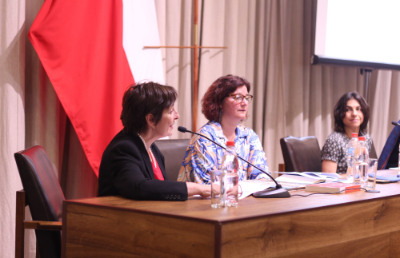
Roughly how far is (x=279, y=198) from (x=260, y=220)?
1.18 feet

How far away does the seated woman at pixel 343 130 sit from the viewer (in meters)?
3.12

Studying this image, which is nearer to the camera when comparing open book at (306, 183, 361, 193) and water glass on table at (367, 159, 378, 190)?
open book at (306, 183, 361, 193)

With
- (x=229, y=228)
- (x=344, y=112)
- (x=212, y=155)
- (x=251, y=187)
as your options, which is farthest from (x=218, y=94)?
(x=229, y=228)

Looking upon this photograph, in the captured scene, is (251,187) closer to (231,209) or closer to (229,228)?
(231,209)

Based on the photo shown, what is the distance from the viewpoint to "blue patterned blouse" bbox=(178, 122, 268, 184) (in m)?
2.28

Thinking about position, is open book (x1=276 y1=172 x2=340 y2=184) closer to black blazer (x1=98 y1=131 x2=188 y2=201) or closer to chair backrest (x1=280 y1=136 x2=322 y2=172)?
black blazer (x1=98 y1=131 x2=188 y2=201)

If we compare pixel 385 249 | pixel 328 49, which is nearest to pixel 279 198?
pixel 385 249

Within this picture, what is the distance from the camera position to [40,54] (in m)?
2.42

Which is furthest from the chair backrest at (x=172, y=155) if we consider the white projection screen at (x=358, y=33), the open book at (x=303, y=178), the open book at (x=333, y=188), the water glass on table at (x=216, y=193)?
the white projection screen at (x=358, y=33)

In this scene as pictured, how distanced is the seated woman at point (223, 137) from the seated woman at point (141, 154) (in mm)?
356

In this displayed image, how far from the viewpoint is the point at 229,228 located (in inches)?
44.5

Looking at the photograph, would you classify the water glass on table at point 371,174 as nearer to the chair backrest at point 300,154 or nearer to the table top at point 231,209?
the table top at point 231,209

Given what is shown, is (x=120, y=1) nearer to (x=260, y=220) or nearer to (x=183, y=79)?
(x=183, y=79)

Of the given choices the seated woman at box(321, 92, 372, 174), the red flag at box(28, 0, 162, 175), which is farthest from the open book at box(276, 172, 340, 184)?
the red flag at box(28, 0, 162, 175)
